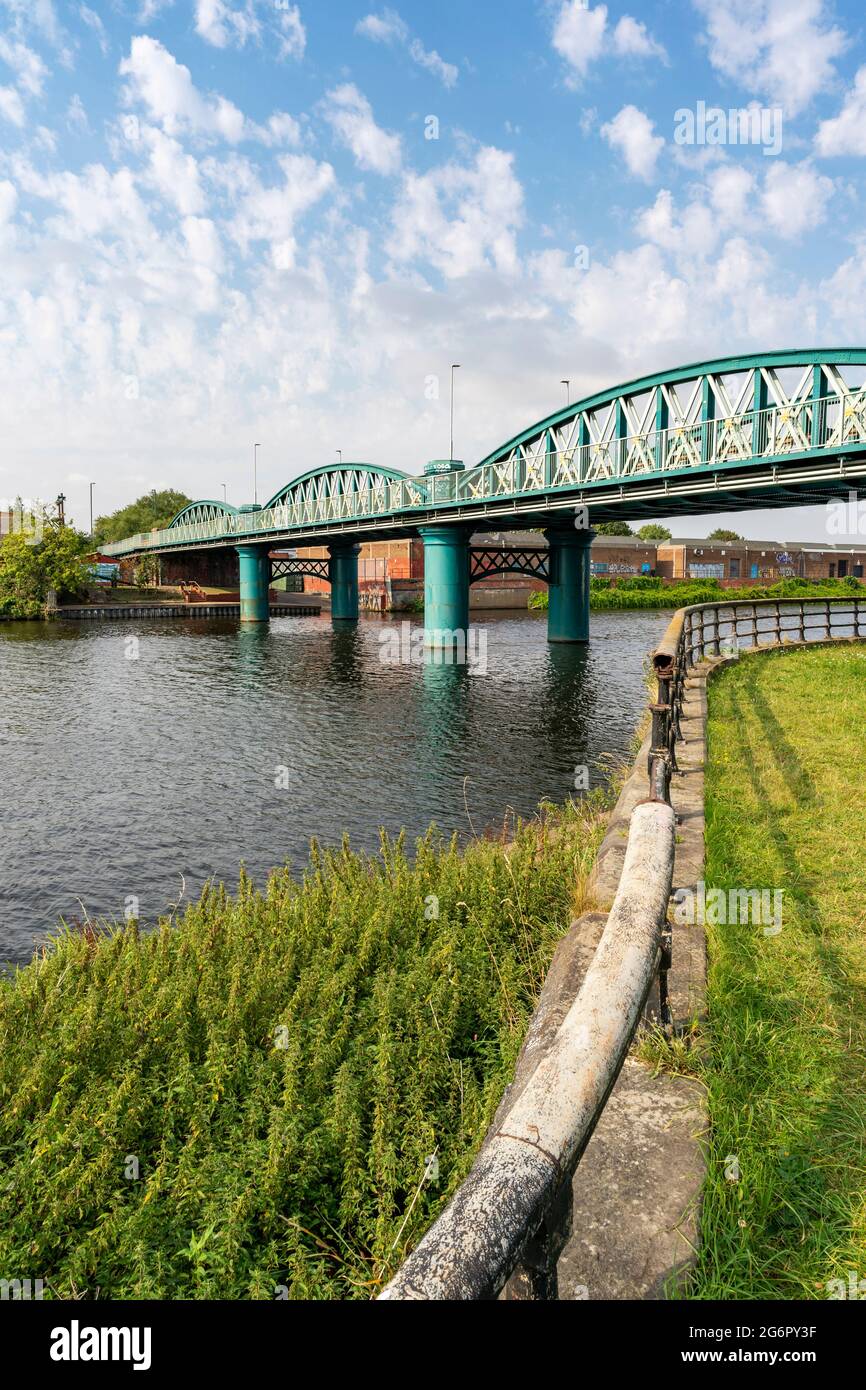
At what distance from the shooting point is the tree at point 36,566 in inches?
2657

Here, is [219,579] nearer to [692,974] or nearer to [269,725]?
[269,725]

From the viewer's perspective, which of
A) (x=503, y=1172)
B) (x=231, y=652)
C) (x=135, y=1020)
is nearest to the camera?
(x=503, y=1172)

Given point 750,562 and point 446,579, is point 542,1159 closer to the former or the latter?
point 446,579

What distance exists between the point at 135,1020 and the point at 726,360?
29800 millimetres

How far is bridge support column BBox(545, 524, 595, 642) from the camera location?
153ft

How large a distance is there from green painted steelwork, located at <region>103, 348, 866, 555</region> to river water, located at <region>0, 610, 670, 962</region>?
24.7ft

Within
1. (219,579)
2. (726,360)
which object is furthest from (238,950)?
(219,579)

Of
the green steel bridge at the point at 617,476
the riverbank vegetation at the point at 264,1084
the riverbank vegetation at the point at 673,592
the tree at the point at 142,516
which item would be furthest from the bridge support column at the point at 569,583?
the tree at the point at 142,516

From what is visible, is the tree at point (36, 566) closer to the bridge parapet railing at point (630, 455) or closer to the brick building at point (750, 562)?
the bridge parapet railing at point (630, 455)

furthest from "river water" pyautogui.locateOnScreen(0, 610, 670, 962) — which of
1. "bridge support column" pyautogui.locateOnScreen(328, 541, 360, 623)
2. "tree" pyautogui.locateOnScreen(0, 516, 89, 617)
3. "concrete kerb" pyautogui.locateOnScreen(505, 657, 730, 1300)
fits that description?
"bridge support column" pyautogui.locateOnScreen(328, 541, 360, 623)

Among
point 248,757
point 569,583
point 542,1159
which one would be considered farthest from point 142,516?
point 542,1159

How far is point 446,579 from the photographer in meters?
44.9

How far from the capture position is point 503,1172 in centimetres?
178

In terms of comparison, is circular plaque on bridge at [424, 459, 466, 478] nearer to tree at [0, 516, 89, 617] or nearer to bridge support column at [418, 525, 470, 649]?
bridge support column at [418, 525, 470, 649]
